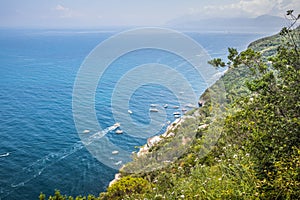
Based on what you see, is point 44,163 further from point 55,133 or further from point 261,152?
point 261,152

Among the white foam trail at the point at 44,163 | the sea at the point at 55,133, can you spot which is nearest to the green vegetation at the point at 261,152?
the sea at the point at 55,133

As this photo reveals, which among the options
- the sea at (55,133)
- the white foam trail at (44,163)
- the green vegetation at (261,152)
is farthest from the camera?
the sea at (55,133)

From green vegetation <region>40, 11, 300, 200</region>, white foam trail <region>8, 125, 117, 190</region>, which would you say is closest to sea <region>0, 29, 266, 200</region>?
white foam trail <region>8, 125, 117, 190</region>

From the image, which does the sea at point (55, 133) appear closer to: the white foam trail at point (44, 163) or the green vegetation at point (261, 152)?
the white foam trail at point (44, 163)

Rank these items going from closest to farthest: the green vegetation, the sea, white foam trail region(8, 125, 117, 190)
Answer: the green vegetation
white foam trail region(8, 125, 117, 190)
the sea

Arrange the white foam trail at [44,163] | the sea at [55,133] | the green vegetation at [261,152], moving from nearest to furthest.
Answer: the green vegetation at [261,152] < the white foam trail at [44,163] < the sea at [55,133]

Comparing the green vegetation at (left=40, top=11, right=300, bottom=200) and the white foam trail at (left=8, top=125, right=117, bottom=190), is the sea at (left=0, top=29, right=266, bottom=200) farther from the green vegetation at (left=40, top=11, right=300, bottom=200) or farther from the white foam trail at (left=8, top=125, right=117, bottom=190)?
the green vegetation at (left=40, top=11, right=300, bottom=200)

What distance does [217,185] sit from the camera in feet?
13.2

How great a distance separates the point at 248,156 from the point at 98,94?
3544cm

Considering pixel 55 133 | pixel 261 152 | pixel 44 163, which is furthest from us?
pixel 55 133

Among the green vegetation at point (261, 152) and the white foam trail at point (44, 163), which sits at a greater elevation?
the green vegetation at point (261, 152)

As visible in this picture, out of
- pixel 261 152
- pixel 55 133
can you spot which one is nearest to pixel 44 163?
pixel 55 133

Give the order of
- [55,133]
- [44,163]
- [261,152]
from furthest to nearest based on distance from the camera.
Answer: [55,133] → [44,163] → [261,152]

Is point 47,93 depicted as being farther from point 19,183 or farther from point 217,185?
point 217,185
